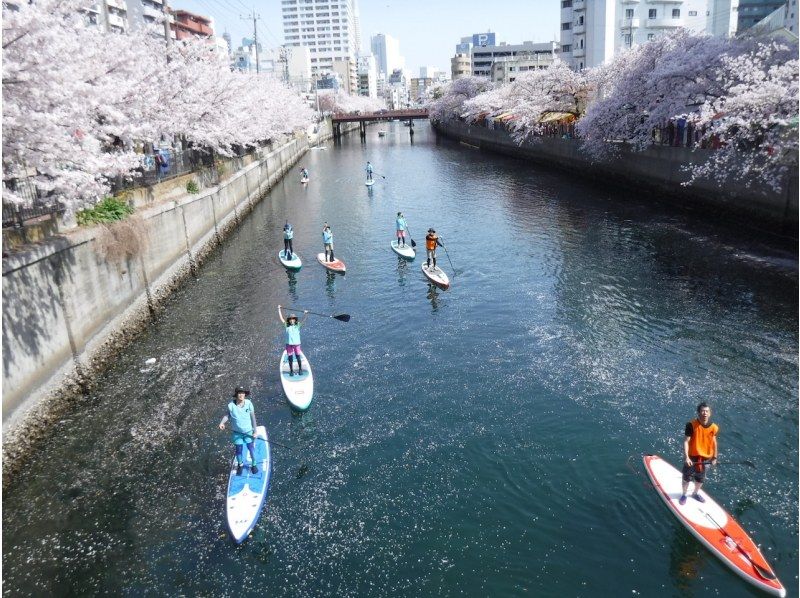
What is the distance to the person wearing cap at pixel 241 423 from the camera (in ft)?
36.8

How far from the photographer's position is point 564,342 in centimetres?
1791

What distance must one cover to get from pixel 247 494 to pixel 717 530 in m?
8.32

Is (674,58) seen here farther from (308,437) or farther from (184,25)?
(184,25)

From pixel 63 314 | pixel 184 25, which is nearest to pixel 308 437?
pixel 63 314

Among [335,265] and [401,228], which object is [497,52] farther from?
[335,265]

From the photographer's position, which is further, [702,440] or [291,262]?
[291,262]

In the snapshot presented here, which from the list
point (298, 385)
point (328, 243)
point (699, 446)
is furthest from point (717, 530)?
point (328, 243)

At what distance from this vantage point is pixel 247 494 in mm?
11180

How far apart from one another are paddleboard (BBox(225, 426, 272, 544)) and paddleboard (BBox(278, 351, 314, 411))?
2025 mm

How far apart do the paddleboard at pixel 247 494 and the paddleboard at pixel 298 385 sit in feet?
6.64

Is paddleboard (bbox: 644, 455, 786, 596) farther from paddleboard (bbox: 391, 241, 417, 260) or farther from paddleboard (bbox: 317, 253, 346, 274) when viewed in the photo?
paddleboard (bbox: 391, 241, 417, 260)

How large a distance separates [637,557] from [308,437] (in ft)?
23.8

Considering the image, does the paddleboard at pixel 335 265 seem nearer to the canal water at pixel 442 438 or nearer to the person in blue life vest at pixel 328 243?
the person in blue life vest at pixel 328 243

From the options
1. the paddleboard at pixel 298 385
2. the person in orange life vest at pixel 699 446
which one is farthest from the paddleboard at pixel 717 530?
the paddleboard at pixel 298 385
